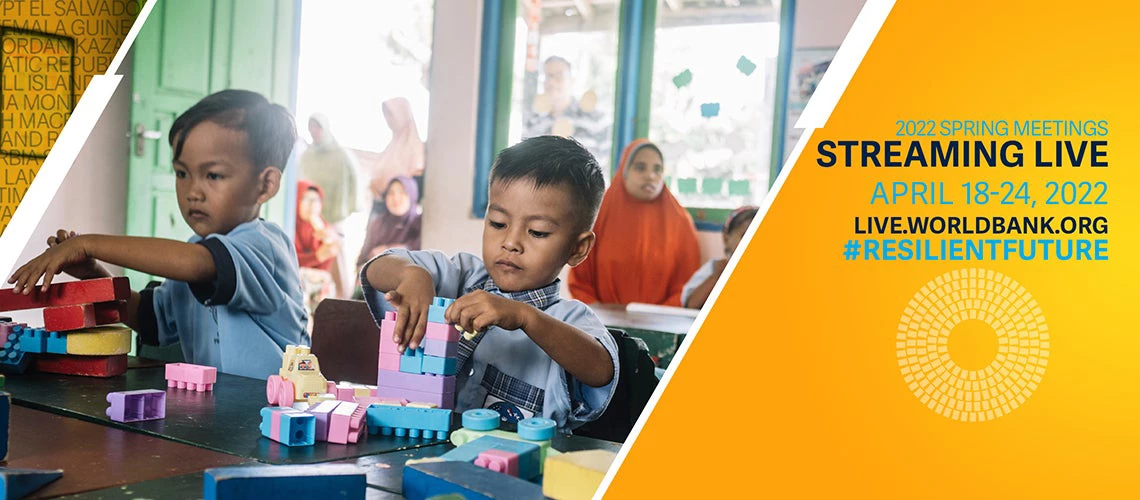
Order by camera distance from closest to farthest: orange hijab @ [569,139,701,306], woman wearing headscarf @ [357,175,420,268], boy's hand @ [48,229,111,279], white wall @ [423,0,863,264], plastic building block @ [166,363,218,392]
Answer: plastic building block @ [166,363,218,392]
boy's hand @ [48,229,111,279]
orange hijab @ [569,139,701,306]
white wall @ [423,0,863,264]
woman wearing headscarf @ [357,175,420,268]

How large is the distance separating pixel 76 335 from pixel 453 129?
122 inches

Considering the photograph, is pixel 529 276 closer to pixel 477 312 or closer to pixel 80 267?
pixel 477 312

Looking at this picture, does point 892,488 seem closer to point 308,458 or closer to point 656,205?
point 656,205

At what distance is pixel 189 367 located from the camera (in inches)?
42.6

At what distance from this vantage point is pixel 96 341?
1160mm

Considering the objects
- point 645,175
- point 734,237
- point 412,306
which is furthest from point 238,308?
point 645,175

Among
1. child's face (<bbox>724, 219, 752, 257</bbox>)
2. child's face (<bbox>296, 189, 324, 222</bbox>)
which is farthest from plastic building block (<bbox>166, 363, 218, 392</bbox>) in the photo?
child's face (<bbox>296, 189, 324, 222</bbox>)

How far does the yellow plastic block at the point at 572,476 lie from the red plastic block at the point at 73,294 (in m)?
0.70

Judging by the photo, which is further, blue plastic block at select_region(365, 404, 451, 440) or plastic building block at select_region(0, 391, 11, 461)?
blue plastic block at select_region(365, 404, 451, 440)

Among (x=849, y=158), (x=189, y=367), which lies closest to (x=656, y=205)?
(x=849, y=158)

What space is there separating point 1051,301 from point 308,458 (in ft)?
6.58

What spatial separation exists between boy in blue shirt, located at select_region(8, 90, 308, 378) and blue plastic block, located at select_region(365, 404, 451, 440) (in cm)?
60

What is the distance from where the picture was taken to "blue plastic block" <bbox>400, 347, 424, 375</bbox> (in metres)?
0.99

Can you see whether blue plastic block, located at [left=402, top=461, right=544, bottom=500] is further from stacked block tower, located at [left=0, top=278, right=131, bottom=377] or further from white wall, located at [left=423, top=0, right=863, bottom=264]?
white wall, located at [left=423, top=0, right=863, bottom=264]
